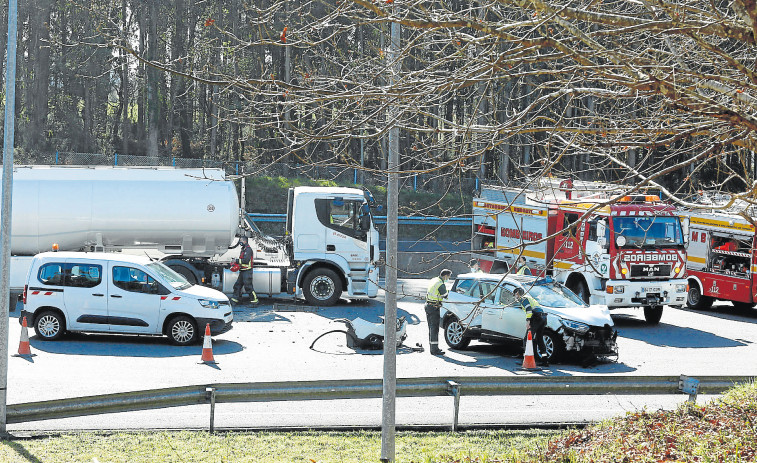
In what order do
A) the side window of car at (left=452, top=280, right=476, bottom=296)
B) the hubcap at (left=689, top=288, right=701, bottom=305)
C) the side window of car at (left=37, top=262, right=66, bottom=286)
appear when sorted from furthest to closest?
the hubcap at (left=689, top=288, right=701, bottom=305) → the side window of car at (left=452, top=280, right=476, bottom=296) → the side window of car at (left=37, top=262, right=66, bottom=286)

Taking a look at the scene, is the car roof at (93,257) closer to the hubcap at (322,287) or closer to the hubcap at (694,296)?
the hubcap at (322,287)

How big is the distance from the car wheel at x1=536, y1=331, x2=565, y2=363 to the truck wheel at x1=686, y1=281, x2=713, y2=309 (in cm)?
945

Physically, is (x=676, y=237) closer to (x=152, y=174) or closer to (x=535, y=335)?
(x=535, y=335)

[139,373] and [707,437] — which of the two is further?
[139,373]

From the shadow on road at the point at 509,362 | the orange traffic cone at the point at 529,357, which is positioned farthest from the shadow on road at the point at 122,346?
the orange traffic cone at the point at 529,357

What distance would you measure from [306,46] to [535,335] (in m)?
8.80

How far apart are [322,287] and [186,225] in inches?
148

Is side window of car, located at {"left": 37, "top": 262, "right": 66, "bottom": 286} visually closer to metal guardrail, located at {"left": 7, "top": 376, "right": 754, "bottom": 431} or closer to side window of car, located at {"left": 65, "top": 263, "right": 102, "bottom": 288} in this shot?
side window of car, located at {"left": 65, "top": 263, "right": 102, "bottom": 288}

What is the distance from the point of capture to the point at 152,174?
69.7 feet

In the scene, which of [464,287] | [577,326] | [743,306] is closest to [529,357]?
[577,326]

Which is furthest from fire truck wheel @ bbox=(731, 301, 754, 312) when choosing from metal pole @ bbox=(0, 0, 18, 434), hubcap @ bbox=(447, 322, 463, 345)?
metal pole @ bbox=(0, 0, 18, 434)

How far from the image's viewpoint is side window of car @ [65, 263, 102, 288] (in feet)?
52.1

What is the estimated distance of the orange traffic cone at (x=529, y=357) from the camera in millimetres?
14312

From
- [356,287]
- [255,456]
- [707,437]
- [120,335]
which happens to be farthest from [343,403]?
[356,287]
